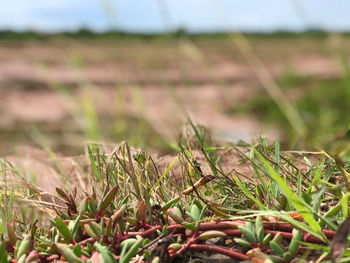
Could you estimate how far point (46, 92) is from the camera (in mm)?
10172

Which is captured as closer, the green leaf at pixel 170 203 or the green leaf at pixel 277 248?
the green leaf at pixel 277 248

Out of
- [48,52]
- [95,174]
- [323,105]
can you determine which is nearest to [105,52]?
[48,52]

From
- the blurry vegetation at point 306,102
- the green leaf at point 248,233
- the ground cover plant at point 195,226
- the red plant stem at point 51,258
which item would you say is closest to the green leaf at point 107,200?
the ground cover plant at point 195,226

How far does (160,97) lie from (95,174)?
892cm

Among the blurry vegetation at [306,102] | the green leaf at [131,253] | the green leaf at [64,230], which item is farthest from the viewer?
the blurry vegetation at [306,102]

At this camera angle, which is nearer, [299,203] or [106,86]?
[299,203]

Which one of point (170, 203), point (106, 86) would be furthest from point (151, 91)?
point (170, 203)

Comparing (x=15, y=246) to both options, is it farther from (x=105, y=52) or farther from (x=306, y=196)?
(x=105, y=52)

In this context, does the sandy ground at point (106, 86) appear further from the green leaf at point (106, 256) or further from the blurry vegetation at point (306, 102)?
the green leaf at point (106, 256)

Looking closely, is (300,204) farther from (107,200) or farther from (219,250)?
(107,200)

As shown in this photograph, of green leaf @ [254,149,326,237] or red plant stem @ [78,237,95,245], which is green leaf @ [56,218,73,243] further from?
green leaf @ [254,149,326,237]

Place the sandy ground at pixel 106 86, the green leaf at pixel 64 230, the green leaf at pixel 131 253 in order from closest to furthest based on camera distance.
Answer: the green leaf at pixel 131 253 < the green leaf at pixel 64 230 < the sandy ground at pixel 106 86

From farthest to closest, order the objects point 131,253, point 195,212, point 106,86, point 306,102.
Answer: point 106,86, point 306,102, point 195,212, point 131,253

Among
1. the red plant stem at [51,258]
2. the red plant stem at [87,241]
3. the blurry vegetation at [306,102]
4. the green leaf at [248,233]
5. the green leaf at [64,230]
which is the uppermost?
the blurry vegetation at [306,102]
